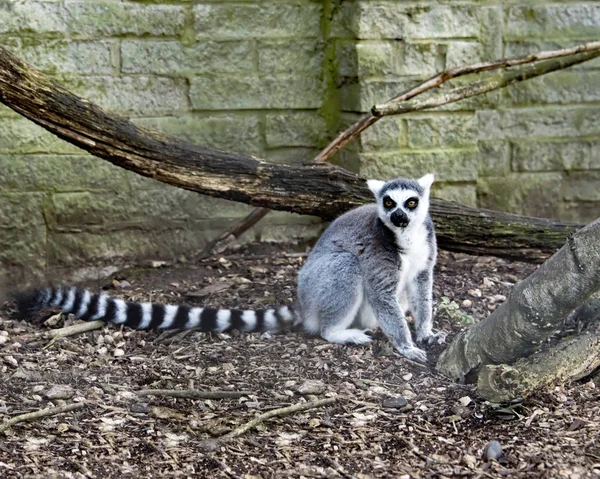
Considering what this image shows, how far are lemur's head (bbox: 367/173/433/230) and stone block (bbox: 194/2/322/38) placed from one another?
6.71 ft

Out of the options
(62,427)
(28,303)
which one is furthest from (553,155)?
(62,427)

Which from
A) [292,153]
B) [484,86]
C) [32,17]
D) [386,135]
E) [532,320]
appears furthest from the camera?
[292,153]

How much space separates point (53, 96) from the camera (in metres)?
4.41

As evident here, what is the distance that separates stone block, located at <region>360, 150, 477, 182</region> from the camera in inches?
245

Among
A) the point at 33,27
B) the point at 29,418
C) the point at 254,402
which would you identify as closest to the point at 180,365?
the point at 254,402

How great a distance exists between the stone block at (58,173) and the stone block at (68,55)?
0.62m

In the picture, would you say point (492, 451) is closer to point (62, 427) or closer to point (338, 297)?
point (338, 297)

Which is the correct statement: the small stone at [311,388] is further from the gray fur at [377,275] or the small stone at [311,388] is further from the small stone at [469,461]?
the small stone at [469,461]

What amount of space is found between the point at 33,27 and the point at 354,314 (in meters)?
3.04

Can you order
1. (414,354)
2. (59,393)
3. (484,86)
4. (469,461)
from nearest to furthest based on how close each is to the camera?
(469,461) → (59,393) → (414,354) → (484,86)

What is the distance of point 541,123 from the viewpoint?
6.73 meters

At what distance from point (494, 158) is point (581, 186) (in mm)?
768

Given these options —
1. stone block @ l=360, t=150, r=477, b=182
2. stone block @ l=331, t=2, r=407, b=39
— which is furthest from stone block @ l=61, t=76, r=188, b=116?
stone block @ l=360, t=150, r=477, b=182

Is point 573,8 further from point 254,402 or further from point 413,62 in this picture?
point 254,402
